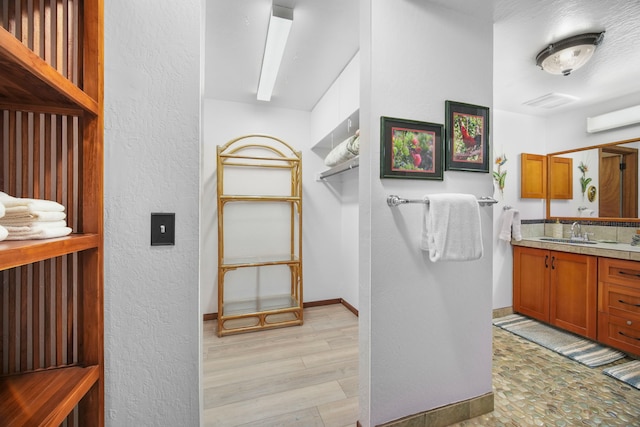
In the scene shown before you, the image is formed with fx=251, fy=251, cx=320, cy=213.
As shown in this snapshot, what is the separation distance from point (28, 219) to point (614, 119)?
4250mm

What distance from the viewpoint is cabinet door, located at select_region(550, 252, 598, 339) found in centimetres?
228

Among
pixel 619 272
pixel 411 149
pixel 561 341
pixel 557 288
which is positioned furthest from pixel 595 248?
pixel 411 149

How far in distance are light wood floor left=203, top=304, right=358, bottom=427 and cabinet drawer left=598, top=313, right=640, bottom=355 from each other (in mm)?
2175

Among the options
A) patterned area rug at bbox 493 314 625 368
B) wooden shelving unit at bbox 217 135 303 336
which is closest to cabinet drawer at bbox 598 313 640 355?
patterned area rug at bbox 493 314 625 368

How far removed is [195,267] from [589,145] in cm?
→ 400

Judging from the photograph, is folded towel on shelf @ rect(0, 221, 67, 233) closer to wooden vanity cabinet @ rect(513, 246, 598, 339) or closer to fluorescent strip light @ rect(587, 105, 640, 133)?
wooden vanity cabinet @ rect(513, 246, 598, 339)

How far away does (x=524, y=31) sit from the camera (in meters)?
1.67

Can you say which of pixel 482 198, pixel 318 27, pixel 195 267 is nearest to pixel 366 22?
pixel 318 27

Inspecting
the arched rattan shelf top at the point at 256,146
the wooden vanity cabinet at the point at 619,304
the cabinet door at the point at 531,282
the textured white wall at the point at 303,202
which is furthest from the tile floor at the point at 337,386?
the arched rattan shelf top at the point at 256,146

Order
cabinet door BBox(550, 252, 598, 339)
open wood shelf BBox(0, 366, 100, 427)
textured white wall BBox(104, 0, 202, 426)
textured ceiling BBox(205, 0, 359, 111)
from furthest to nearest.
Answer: cabinet door BBox(550, 252, 598, 339) → textured ceiling BBox(205, 0, 359, 111) → textured white wall BBox(104, 0, 202, 426) → open wood shelf BBox(0, 366, 100, 427)

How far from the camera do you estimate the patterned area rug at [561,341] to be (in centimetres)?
209

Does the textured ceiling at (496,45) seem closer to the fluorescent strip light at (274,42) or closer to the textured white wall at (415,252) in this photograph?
the fluorescent strip light at (274,42)

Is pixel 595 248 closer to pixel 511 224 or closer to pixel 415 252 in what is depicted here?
pixel 511 224

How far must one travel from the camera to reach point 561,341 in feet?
7.77
